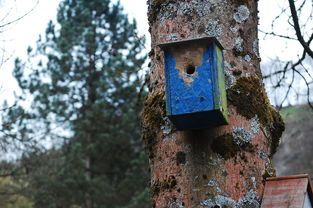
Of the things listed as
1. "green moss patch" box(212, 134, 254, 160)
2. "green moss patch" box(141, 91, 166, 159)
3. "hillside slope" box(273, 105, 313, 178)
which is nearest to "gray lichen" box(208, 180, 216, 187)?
"green moss patch" box(212, 134, 254, 160)

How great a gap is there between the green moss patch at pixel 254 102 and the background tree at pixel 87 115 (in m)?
11.4

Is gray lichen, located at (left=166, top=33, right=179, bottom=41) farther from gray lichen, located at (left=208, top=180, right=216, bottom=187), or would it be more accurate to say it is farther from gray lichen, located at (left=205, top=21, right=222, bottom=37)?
gray lichen, located at (left=208, top=180, right=216, bottom=187)

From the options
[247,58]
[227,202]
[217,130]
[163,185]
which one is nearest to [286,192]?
[227,202]

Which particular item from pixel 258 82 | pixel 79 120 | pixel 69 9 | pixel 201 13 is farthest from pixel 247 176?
pixel 69 9

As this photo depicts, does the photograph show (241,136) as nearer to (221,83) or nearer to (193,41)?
(221,83)

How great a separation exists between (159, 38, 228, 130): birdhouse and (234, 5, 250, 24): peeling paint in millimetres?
258

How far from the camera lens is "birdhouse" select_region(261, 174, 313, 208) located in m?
2.37

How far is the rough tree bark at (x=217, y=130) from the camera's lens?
2.37 meters

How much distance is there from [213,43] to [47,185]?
12.9 metres

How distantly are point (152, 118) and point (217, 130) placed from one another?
0.33 metres

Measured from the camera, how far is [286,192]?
2.41 m

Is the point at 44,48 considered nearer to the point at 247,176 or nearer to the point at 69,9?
the point at 69,9

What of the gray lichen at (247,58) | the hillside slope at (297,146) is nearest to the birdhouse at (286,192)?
the gray lichen at (247,58)

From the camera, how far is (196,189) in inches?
93.0
